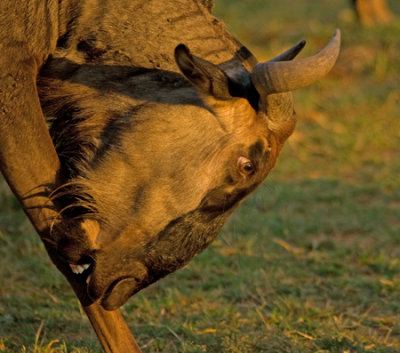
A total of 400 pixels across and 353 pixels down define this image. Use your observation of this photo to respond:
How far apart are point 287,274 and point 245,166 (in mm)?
1734

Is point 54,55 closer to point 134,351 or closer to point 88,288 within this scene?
point 88,288

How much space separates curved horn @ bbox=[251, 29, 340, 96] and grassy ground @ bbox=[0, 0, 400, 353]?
1.02 m

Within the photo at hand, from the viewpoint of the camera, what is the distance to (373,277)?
5.28 m

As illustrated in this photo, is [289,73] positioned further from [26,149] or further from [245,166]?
[26,149]

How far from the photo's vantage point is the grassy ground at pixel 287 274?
168 inches

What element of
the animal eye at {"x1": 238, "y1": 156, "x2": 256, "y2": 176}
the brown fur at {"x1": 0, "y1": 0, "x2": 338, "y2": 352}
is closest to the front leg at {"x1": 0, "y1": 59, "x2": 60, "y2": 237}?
the brown fur at {"x1": 0, "y1": 0, "x2": 338, "y2": 352}

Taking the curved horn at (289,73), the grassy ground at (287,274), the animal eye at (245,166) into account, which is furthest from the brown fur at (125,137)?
the grassy ground at (287,274)

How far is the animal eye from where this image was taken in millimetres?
3807

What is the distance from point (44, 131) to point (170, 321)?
59.2 inches

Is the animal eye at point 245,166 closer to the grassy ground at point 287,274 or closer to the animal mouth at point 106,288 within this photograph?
the animal mouth at point 106,288

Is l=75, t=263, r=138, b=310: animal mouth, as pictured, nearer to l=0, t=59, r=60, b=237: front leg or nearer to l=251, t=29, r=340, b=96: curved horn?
l=0, t=59, r=60, b=237: front leg

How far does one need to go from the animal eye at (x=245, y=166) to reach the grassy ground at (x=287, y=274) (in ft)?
3.20

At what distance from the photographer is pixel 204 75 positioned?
3551 mm

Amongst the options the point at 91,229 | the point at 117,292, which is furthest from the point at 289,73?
the point at 117,292
